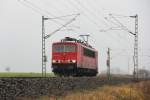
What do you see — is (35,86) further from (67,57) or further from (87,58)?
(87,58)

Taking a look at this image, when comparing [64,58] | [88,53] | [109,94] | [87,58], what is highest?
[88,53]

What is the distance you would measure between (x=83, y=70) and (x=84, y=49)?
2056 mm

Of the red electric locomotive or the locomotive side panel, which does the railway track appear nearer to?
the red electric locomotive

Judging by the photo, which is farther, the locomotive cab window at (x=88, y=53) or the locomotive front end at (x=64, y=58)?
the locomotive cab window at (x=88, y=53)

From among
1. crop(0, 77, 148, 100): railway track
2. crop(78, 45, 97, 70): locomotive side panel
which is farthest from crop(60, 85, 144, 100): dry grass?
crop(78, 45, 97, 70): locomotive side panel

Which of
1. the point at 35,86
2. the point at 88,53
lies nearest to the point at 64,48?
the point at 88,53

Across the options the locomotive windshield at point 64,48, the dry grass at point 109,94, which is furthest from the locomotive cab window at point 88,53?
the dry grass at point 109,94

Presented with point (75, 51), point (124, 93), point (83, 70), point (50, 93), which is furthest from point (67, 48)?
point (50, 93)

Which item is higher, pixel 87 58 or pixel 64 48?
pixel 64 48

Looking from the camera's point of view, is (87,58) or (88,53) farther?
(88,53)

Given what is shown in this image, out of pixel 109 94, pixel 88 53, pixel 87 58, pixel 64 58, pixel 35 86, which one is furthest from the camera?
pixel 88 53

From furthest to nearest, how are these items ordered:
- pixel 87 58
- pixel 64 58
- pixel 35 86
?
1. pixel 87 58
2. pixel 64 58
3. pixel 35 86

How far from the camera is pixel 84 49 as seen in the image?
42156 mm

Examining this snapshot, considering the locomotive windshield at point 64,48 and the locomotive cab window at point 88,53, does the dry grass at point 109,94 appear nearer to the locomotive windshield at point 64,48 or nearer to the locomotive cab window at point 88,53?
the locomotive windshield at point 64,48
